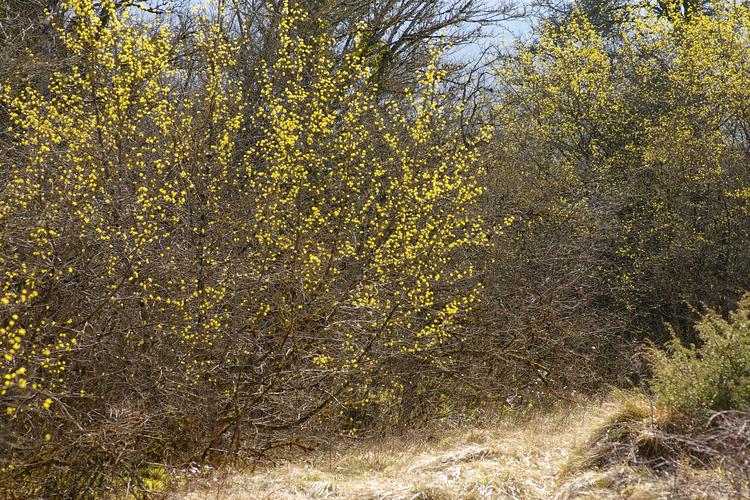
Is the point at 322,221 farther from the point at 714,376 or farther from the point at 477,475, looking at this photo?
the point at 714,376

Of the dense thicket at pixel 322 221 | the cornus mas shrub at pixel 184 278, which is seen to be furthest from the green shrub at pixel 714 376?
the cornus mas shrub at pixel 184 278

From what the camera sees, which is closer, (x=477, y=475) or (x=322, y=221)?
(x=477, y=475)

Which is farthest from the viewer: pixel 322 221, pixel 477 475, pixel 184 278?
pixel 322 221

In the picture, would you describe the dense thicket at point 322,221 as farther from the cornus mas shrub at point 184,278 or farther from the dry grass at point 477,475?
the dry grass at point 477,475

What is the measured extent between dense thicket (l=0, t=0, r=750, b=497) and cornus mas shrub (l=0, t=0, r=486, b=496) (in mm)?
45

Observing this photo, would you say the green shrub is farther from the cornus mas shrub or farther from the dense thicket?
the cornus mas shrub

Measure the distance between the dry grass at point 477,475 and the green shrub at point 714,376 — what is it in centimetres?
32

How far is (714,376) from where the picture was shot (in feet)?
15.9

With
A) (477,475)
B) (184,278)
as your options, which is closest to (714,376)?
(477,475)

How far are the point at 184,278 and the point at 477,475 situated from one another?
3580 mm

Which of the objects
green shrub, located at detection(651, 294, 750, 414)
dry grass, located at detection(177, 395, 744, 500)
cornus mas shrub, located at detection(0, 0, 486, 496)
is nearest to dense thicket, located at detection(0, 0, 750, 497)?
cornus mas shrub, located at detection(0, 0, 486, 496)

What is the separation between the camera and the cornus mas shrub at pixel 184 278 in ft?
17.9

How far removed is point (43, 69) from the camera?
29.7ft

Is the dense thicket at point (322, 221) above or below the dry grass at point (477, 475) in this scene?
above
